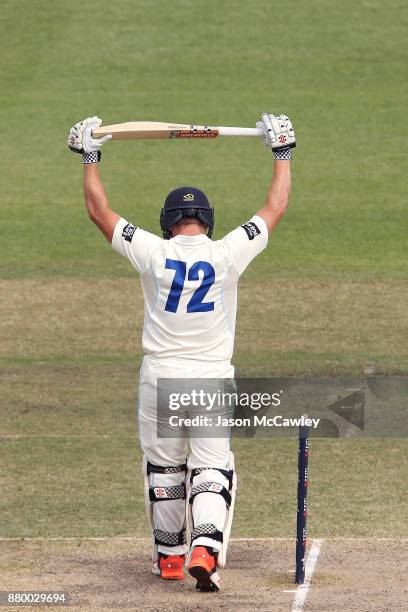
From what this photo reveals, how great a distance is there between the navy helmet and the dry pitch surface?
2.14 metres

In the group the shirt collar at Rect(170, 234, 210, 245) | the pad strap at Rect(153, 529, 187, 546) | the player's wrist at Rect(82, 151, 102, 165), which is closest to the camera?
the shirt collar at Rect(170, 234, 210, 245)

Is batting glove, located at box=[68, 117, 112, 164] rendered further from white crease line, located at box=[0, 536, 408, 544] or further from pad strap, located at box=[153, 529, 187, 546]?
white crease line, located at box=[0, 536, 408, 544]

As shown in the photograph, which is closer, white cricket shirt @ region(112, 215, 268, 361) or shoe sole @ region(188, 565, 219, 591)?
shoe sole @ region(188, 565, 219, 591)

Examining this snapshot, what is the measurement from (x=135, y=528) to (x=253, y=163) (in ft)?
52.6

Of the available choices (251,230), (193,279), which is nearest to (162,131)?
(251,230)

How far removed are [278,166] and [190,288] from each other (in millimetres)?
1047

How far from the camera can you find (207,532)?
837 centimetres

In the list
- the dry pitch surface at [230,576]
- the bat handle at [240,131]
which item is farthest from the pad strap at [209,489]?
the bat handle at [240,131]

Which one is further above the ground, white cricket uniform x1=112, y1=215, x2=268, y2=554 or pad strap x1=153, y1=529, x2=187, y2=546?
white cricket uniform x1=112, y1=215, x2=268, y2=554

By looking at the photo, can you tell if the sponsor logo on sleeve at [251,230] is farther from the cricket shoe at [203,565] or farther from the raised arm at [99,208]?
the cricket shoe at [203,565]

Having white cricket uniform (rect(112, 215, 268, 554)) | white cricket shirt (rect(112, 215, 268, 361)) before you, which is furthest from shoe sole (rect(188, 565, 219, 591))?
white cricket shirt (rect(112, 215, 268, 361))

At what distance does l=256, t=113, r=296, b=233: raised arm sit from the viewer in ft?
29.3

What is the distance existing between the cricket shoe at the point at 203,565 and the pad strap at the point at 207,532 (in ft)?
0.30

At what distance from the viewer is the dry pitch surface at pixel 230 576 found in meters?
8.32
